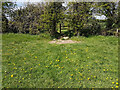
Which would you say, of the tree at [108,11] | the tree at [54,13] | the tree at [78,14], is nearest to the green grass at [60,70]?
the tree at [78,14]

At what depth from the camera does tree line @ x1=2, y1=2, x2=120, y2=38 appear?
28.6 feet

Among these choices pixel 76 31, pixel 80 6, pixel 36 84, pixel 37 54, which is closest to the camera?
pixel 36 84

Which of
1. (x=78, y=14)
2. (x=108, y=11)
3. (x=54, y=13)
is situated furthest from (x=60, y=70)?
(x=108, y=11)

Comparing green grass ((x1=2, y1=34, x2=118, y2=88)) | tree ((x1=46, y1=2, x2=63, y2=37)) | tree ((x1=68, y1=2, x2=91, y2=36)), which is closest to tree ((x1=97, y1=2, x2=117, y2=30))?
tree ((x1=68, y1=2, x2=91, y2=36))

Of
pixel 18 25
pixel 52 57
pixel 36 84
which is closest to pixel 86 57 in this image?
pixel 52 57

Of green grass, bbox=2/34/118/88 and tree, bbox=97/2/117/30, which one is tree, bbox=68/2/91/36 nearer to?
tree, bbox=97/2/117/30

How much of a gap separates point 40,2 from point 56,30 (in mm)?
3085

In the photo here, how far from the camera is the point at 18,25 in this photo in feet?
33.6

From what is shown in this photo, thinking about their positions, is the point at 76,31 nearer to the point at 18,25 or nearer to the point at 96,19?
the point at 96,19

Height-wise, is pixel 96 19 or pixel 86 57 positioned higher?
pixel 96 19

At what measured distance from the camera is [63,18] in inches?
362

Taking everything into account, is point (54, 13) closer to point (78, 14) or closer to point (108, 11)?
point (78, 14)

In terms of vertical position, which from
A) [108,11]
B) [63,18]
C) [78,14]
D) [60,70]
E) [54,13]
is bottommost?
[60,70]

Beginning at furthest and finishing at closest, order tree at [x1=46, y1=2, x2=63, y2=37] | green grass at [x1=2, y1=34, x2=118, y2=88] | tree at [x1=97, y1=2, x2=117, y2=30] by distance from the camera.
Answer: tree at [x1=97, y1=2, x2=117, y2=30], tree at [x1=46, y1=2, x2=63, y2=37], green grass at [x1=2, y1=34, x2=118, y2=88]
